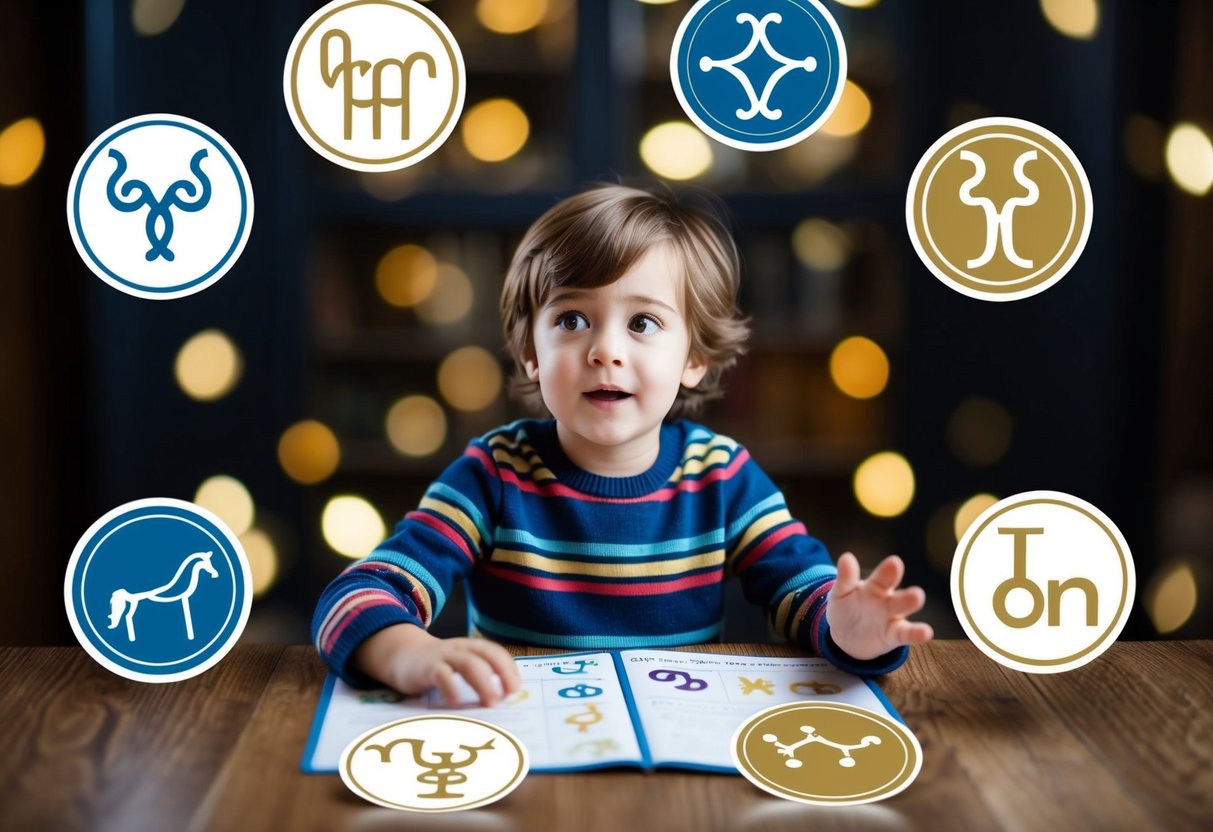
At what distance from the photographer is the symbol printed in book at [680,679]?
79 centimetres

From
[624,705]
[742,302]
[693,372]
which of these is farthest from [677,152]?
[624,705]

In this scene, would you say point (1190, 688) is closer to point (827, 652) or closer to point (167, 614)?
point (827, 652)

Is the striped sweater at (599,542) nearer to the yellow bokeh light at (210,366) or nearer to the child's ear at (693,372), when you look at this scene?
the child's ear at (693,372)

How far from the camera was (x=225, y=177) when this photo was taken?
0.90m

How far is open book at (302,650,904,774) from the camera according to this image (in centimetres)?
68

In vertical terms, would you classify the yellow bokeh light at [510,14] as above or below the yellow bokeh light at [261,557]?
above

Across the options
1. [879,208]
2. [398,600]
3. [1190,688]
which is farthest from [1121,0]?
[398,600]

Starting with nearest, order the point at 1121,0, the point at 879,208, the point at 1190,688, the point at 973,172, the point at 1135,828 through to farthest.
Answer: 1. the point at 1135,828
2. the point at 1190,688
3. the point at 973,172
4. the point at 1121,0
5. the point at 879,208

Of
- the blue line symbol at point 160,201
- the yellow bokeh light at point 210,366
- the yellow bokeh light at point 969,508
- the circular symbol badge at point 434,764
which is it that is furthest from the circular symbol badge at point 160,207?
the yellow bokeh light at point 969,508

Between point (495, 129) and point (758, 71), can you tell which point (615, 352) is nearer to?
point (758, 71)

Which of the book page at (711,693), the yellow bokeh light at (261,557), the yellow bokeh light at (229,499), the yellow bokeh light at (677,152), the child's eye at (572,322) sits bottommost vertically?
the yellow bokeh light at (261,557)

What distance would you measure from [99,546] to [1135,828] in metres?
0.71

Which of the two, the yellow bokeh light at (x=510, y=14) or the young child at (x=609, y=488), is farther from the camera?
the yellow bokeh light at (x=510, y=14)

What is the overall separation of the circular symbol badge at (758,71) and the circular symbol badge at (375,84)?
0.20 meters
